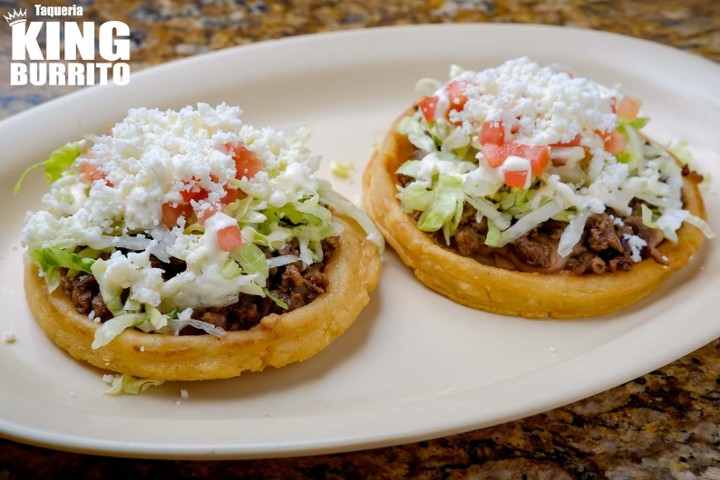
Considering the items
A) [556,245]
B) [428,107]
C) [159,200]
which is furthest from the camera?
[428,107]

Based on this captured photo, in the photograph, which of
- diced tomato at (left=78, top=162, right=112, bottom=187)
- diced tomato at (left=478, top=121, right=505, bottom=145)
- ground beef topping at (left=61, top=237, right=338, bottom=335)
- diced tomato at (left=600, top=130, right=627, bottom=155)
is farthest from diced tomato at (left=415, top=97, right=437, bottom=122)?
diced tomato at (left=78, top=162, right=112, bottom=187)

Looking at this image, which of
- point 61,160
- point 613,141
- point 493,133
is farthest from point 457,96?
point 61,160

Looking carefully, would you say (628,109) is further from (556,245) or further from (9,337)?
(9,337)

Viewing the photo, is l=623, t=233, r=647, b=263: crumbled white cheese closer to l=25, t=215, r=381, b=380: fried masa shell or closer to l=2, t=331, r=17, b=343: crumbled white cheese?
l=25, t=215, r=381, b=380: fried masa shell

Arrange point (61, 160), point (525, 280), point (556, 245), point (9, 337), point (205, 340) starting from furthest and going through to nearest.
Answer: point (61, 160) < point (556, 245) < point (525, 280) < point (9, 337) < point (205, 340)

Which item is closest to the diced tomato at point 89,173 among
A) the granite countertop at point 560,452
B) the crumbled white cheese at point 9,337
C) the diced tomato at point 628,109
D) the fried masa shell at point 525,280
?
the crumbled white cheese at point 9,337

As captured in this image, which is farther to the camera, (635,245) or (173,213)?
(635,245)
